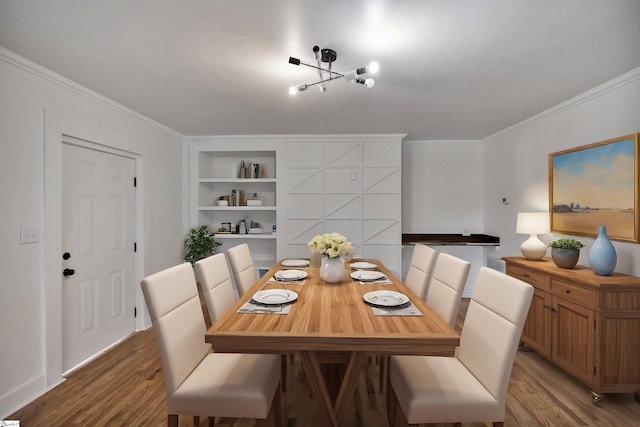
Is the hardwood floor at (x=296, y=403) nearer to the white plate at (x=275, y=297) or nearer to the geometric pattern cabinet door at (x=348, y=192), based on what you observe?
the white plate at (x=275, y=297)

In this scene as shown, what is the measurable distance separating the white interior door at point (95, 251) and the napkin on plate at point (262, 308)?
190 cm

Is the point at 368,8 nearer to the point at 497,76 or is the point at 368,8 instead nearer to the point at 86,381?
the point at 497,76

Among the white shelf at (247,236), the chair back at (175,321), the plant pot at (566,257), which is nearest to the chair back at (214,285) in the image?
the chair back at (175,321)

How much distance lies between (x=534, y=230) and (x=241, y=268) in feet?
9.12

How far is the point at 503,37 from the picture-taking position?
5.67ft

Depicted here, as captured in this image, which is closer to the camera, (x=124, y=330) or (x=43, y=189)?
(x=43, y=189)

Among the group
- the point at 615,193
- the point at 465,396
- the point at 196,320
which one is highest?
the point at 615,193

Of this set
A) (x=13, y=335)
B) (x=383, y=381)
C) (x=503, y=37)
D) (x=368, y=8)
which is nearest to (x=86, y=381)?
(x=13, y=335)

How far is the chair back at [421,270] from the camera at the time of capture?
7.47ft

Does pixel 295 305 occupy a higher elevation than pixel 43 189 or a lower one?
lower

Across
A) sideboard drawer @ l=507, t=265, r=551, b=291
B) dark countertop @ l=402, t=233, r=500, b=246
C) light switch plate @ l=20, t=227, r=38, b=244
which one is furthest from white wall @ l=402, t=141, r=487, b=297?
light switch plate @ l=20, t=227, r=38, b=244

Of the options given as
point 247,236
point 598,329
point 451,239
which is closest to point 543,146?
point 451,239

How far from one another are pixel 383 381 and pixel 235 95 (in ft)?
8.79

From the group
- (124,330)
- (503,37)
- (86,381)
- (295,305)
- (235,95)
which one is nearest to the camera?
(295,305)
